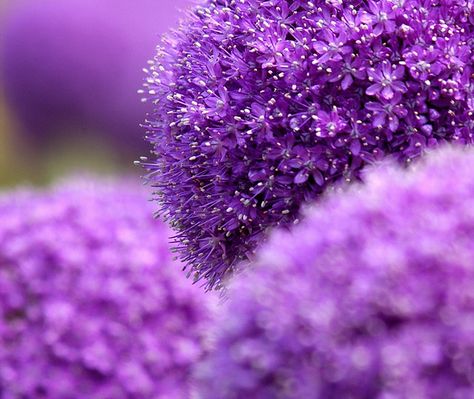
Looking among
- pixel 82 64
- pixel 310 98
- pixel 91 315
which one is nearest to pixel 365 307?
→ pixel 310 98

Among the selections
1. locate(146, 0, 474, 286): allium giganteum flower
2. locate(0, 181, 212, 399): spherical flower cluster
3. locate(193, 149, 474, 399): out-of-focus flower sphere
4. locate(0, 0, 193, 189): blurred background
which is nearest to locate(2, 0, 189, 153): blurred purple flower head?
locate(0, 0, 193, 189): blurred background

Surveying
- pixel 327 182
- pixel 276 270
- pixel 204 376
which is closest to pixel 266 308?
pixel 276 270

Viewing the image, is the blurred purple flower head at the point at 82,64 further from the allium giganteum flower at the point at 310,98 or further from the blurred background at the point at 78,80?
the allium giganteum flower at the point at 310,98

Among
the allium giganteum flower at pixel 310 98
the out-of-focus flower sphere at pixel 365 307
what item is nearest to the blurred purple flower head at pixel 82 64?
the allium giganteum flower at pixel 310 98

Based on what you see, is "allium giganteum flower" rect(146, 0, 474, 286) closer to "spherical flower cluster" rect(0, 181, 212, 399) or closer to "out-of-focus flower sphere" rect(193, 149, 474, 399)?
"out-of-focus flower sphere" rect(193, 149, 474, 399)

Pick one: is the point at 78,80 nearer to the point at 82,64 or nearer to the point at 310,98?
the point at 82,64

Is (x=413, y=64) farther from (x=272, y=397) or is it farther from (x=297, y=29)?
(x=272, y=397)

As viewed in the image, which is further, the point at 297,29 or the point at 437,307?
the point at 297,29
